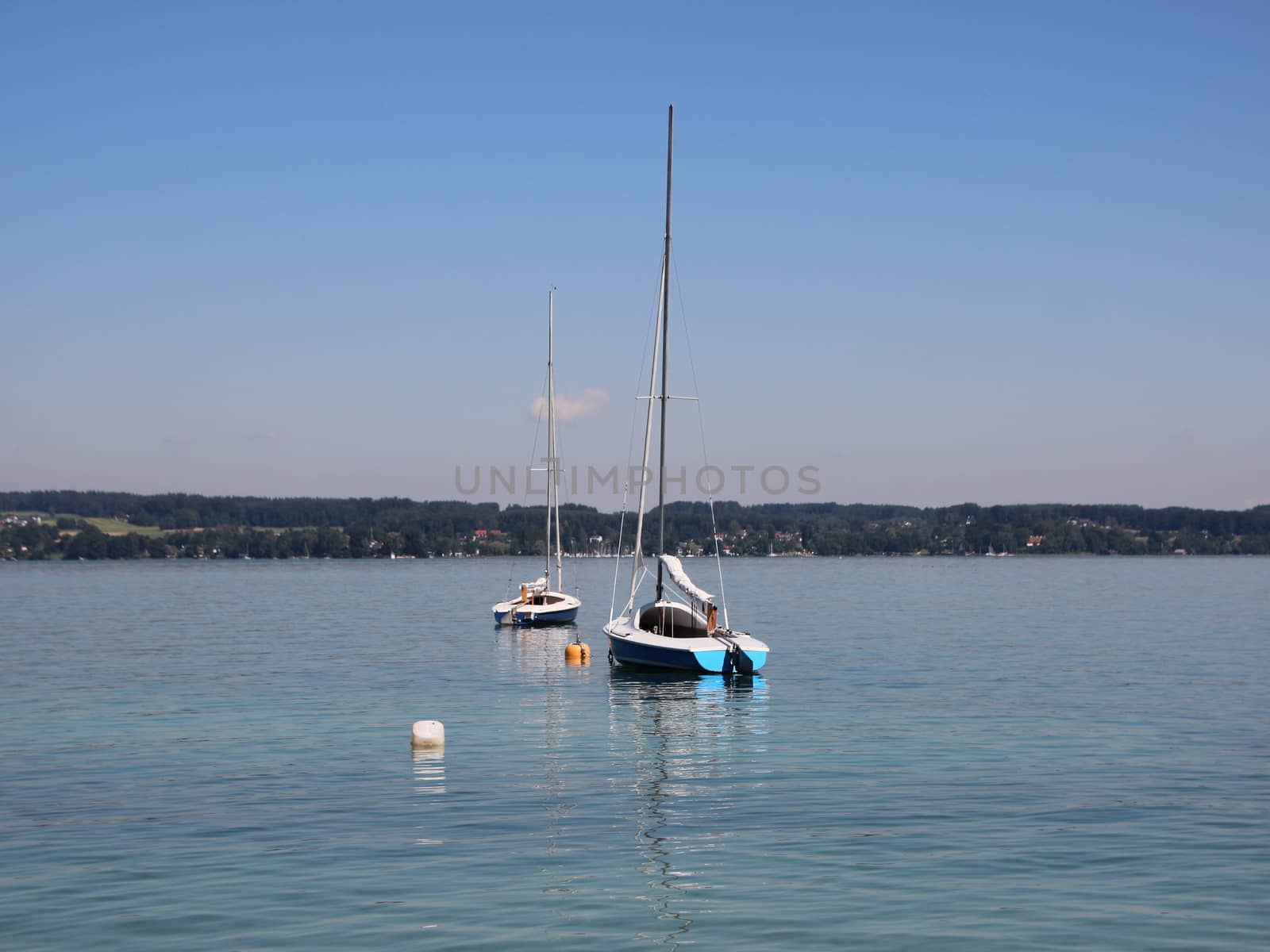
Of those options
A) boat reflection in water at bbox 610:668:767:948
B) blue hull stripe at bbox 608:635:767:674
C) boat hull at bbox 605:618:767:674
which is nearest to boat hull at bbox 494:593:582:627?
boat reflection in water at bbox 610:668:767:948

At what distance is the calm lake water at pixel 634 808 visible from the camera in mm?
18500

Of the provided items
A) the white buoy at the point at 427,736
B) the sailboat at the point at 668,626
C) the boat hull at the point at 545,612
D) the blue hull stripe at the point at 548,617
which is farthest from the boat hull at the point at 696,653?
the blue hull stripe at the point at 548,617

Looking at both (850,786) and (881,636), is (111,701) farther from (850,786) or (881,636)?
(881,636)

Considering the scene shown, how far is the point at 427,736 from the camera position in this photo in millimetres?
33500

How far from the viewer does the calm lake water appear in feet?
60.7

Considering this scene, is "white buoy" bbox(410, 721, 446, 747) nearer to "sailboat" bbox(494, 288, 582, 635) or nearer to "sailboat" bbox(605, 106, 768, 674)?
"sailboat" bbox(605, 106, 768, 674)

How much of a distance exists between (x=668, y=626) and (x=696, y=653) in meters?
3.23

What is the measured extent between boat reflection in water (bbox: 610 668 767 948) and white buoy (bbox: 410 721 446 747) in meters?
4.62

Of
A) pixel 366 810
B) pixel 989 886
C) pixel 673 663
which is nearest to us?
pixel 989 886

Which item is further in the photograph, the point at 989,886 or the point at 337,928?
the point at 989,886

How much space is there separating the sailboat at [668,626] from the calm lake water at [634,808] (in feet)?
4.24

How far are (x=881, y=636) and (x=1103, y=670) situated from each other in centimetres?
2440

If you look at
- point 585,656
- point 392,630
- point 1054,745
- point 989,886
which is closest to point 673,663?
point 585,656

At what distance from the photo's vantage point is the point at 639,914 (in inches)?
743
